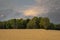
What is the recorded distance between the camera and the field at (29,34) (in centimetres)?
235

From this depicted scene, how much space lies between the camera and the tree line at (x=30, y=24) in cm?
235

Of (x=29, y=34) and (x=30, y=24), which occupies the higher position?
(x=30, y=24)

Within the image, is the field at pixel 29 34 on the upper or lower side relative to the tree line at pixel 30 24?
lower

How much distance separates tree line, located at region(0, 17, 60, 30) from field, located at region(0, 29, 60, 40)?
5 cm

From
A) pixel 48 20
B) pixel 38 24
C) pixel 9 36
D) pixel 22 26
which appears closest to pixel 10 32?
pixel 9 36

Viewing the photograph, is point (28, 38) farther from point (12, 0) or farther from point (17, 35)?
point (12, 0)

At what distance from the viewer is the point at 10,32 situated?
2396mm

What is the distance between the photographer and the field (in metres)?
2.35

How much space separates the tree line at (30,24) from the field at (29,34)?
0.17ft

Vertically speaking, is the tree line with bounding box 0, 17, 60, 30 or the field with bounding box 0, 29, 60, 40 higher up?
the tree line with bounding box 0, 17, 60, 30

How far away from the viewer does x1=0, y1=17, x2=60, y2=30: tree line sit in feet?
7.70

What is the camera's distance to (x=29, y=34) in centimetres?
237

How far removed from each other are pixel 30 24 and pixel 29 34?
0.16 m

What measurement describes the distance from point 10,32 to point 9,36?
0.07 metres
